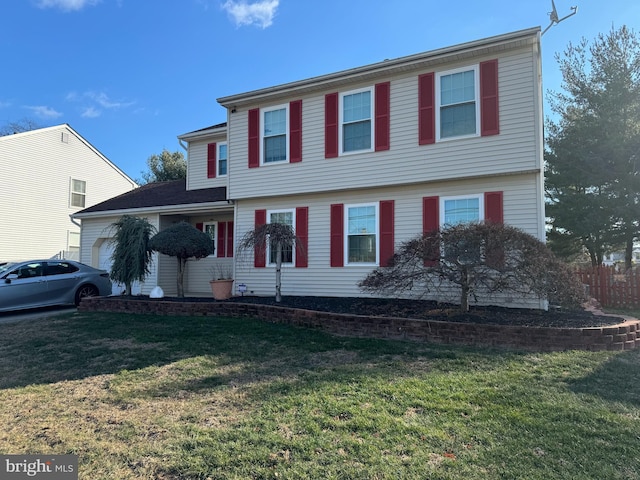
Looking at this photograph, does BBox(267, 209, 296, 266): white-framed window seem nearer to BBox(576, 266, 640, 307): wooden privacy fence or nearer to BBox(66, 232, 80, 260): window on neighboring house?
BBox(576, 266, 640, 307): wooden privacy fence

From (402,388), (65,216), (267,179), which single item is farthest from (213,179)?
(402,388)

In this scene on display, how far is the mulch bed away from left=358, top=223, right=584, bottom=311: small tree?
34 cm

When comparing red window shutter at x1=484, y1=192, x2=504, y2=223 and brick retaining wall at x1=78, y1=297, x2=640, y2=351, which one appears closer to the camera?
brick retaining wall at x1=78, y1=297, x2=640, y2=351

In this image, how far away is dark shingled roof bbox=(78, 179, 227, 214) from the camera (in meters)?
12.5

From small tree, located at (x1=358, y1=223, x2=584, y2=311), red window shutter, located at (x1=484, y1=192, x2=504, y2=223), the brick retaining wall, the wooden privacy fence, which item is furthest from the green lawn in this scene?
the wooden privacy fence

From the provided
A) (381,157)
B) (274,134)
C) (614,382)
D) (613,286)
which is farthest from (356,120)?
(613,286)

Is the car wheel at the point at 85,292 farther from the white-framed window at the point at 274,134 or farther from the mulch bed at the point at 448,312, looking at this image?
the white-framed window at the point at 274,134

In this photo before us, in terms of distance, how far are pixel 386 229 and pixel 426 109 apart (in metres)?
2.90

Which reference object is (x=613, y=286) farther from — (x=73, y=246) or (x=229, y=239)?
(x=73, y=246)

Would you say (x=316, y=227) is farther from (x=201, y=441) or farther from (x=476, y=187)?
(x=201, y=441)

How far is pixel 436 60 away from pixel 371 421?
796cm

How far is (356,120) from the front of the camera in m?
9.68

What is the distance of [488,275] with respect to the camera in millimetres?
6449

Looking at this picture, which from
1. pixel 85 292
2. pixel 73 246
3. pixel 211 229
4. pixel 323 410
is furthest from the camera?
pixel 73 246
